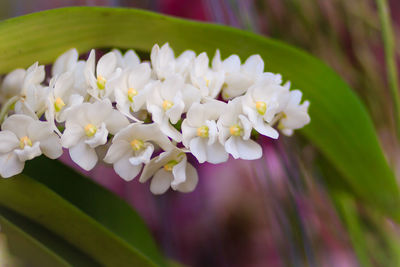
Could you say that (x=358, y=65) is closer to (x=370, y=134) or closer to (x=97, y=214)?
(x=370, y=134)

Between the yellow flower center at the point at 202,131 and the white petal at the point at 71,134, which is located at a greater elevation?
the yellow flower center at the point at 202,131

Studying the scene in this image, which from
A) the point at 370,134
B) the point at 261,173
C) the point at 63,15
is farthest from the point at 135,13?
the point at 261,173

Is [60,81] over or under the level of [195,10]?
under

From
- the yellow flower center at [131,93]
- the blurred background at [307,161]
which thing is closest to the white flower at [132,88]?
the yellow flower center at [131,93]

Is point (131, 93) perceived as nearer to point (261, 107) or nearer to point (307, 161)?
point (261, 107)

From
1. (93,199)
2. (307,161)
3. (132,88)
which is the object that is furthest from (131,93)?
(307,161)

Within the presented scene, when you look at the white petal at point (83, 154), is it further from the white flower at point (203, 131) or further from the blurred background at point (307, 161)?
the blurred background at point (307, 161)
